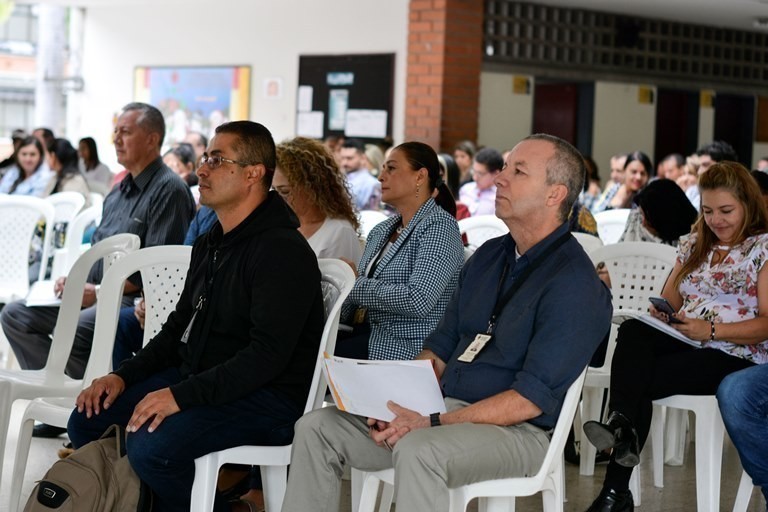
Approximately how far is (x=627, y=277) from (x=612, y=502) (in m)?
1.21

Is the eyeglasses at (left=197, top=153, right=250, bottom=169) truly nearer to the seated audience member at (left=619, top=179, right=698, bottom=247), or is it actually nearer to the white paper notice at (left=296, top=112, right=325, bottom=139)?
the seated audience member at (left=619, top=179, right=698, bottom=247)

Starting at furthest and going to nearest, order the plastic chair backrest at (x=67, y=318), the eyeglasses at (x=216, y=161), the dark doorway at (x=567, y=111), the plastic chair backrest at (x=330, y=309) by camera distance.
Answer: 1. the dark doorway at (x=567, y=111)
2. the plastic chair backrest at (x=67, y=318)
3. the eyeglasses at (x=216, y=161)
4. the plastic chair backrest at (x=330, y=309)

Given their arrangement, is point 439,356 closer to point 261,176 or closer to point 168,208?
point 261,176

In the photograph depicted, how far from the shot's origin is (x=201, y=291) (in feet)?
11.0

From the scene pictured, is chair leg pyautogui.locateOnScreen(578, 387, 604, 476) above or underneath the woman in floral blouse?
underneath

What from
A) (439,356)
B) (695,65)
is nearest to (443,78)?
(695,65)

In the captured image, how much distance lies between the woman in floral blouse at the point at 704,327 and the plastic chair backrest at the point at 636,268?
0.33 m

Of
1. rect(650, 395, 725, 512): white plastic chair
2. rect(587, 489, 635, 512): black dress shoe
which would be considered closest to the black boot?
rect(587, 489, 635, 512): black dress shoe

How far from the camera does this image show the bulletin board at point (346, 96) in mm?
11117

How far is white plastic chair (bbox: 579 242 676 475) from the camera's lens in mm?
4480

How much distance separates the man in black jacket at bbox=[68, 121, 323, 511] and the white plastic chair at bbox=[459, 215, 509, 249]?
100 inches

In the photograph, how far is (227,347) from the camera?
3219 mm

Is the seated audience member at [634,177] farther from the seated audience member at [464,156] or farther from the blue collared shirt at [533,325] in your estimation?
the blue collared shirt at [533,325]

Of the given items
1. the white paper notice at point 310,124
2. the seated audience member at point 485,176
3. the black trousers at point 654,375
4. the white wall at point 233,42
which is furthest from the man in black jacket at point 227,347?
the white paper notice at point 310,124
